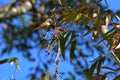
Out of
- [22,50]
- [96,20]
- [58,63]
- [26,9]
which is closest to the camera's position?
[58,63]

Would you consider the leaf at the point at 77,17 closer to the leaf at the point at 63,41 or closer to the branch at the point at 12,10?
the leaf at the point at 63,41

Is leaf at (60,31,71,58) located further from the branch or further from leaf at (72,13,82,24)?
the branch

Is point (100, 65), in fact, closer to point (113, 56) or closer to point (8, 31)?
point (113, 56)

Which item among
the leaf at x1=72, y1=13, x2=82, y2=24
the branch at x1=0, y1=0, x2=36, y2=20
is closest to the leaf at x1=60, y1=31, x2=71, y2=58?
the leaf at x1=72, y1=13, x2=82, y2=24

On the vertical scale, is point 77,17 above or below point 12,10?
below

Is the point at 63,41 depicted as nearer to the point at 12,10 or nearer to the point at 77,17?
the point at 77,17

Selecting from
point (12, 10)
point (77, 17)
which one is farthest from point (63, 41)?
point (12, 10)

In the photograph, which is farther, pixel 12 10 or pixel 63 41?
pixel 12 10

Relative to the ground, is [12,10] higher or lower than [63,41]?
higher

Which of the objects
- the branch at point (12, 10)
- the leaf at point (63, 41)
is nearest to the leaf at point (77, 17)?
the leaf at point (63, 41)

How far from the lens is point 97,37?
1438 mm

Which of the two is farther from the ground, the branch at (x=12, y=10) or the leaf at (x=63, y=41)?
the branch at (x=12, y=10)

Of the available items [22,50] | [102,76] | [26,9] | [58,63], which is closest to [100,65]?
[102,76]

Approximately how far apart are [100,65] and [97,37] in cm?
9
